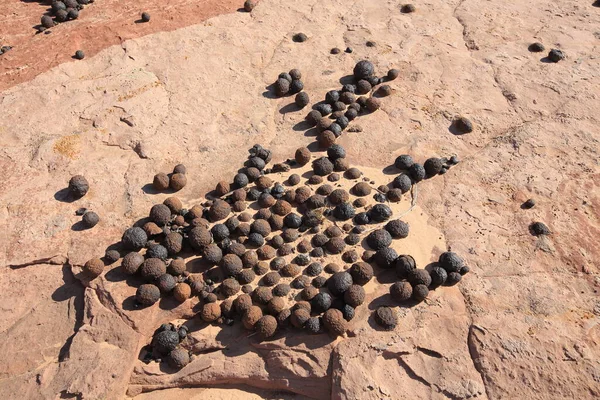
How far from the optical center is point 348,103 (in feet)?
31.2

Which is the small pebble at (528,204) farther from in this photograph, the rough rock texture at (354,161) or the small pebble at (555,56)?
the small pebble at (555,56)

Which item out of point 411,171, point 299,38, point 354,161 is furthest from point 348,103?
point 299,38

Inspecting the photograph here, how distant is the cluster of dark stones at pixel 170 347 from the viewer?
5.98m

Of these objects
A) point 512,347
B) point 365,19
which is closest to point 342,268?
point 512,347

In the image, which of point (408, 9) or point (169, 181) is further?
point (408, 9)

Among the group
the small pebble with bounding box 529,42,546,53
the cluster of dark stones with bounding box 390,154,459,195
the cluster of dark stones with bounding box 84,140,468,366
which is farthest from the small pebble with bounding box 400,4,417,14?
the cluster of dark stones with bounding box 84,140,468,366

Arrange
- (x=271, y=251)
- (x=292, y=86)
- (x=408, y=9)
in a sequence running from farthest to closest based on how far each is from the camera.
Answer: (x=408, y=9), (x=292, y=86), (x=271, y=251)

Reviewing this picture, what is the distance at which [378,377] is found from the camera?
229 inches

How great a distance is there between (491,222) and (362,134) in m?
2.85

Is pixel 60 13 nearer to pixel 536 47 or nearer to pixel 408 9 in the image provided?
pixel 408 9

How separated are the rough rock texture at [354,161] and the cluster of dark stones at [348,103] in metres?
0.27

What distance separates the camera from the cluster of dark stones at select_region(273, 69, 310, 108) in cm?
945

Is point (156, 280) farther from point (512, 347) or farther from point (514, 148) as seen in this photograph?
point (514, 148)

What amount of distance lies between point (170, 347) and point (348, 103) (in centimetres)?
579
